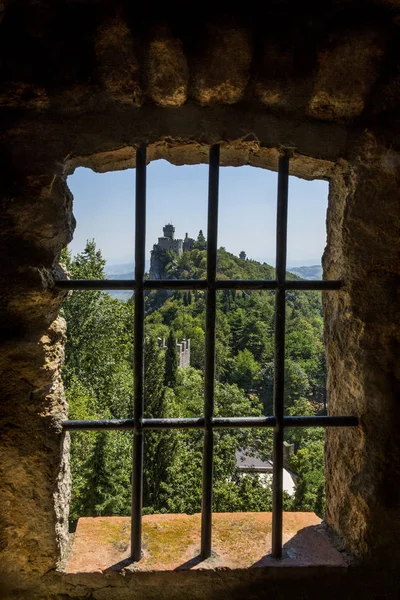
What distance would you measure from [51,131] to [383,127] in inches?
32.0

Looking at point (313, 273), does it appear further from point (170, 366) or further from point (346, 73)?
point (346, 73)

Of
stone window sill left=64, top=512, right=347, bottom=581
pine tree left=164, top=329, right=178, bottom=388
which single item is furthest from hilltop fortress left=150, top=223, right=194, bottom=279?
stone window sill left=64, top=512, right=347, bottom=581

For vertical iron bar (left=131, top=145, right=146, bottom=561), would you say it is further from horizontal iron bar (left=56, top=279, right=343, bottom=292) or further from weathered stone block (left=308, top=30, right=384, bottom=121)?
weathered stone block (left=308, top=30, right=384, bottom=121)

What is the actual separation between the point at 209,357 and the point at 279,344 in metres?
0.19

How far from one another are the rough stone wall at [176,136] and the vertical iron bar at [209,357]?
0.37 feet

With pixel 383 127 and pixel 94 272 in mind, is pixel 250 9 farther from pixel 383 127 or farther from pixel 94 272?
pixel 94 272

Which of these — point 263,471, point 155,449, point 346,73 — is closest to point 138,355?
point 346,73

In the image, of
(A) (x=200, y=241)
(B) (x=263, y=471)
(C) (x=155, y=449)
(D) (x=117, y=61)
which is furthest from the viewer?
(A) (x=200, y=241)

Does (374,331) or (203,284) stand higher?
(203,284)

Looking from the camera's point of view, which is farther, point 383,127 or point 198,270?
point 198,270

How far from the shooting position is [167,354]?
1349 centimetres

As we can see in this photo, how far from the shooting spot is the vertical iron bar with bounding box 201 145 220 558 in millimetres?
1119

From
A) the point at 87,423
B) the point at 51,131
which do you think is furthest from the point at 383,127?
the point at 87,423

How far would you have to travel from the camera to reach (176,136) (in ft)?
3.56
